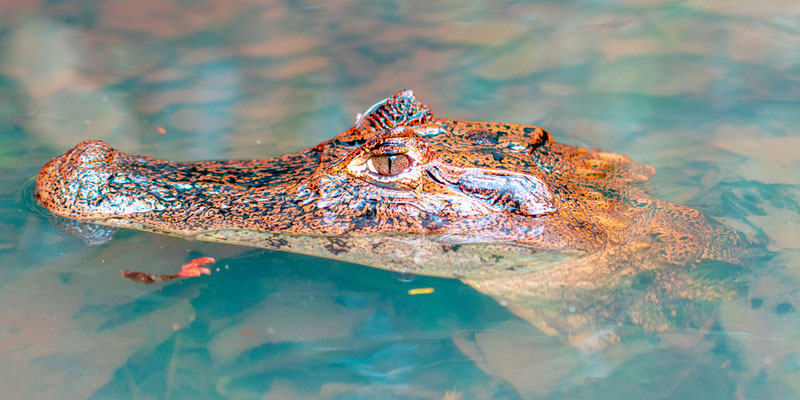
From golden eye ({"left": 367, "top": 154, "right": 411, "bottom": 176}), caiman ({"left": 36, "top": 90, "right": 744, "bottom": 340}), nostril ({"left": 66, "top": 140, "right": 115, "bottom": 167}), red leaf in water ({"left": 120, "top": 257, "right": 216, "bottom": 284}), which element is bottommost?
red leaf in water ({"left": 120, "top": 257, "right": 216, "bottom": 284})

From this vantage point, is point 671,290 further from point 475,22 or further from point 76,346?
point 475,22

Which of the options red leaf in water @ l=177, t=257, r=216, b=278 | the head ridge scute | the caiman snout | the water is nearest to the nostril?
the caiman snout

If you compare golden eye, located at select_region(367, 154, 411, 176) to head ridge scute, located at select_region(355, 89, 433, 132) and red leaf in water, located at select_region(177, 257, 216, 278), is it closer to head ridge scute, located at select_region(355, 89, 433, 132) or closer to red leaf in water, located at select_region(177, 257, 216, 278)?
head ridge scute, located at select_region(355, 89, 433, 132)

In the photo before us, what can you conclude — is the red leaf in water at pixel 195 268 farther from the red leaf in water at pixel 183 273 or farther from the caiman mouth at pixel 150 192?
the caiman mouth at pixel 150 192

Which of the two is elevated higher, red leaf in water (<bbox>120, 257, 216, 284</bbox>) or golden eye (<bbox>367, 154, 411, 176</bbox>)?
golden eye (<bbox>367, 154, 411, 176</bbox>)

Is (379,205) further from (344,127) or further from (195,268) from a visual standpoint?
(344,127)

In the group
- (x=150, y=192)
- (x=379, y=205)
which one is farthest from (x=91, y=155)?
(x=379, y=205)

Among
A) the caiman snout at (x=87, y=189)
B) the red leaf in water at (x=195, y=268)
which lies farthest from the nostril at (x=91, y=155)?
the red leaf in water at (x=195, y=268)
